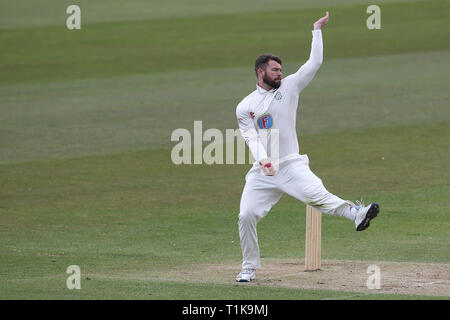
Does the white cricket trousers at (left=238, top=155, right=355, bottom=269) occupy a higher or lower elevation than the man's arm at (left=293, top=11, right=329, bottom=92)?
lower

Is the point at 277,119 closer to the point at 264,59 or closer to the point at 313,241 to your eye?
the point at 264,59

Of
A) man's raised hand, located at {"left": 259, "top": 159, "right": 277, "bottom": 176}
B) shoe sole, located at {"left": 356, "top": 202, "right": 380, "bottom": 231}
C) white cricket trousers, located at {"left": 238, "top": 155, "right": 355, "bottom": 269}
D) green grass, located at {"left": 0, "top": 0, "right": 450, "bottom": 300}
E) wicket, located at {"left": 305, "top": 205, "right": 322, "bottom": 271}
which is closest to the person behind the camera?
shoe sole, located at {"left": 356, "top": 202, "right": 380, "bottom": 231}

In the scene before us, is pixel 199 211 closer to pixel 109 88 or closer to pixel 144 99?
pixel 144 99

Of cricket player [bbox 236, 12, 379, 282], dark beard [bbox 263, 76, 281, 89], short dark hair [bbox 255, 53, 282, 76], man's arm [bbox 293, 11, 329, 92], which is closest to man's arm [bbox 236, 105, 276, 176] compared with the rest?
cricket player [bbox 236, 12, 379, 282]

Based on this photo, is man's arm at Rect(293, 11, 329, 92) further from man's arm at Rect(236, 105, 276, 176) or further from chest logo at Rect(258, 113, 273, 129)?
man's arm at Rect(236, 105, 276, 176)

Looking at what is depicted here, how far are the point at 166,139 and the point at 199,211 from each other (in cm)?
695

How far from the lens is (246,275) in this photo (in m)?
11.8

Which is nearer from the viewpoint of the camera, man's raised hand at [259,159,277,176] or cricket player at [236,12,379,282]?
man's raised hand at [259,159,277,176]

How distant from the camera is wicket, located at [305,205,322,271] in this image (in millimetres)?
12414

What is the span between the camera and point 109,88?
3123cm

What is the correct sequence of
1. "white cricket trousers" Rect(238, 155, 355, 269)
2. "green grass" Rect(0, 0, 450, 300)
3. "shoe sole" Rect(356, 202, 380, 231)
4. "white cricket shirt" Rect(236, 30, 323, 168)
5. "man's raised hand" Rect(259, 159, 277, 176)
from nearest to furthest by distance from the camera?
1. "shoe sole" Rect(356, 202, 380, 231)
2. "man's raised hand" Rect(259, 159, 277, 176)
3. "white cricket trousers" Rect(238, 155, 355, 269)
4. "white cricket shirt" Rect(236, 30, 323, 168)
5. "green grass" Rect(0, 0, 450, 300)

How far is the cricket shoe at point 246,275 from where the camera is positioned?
11.8 m

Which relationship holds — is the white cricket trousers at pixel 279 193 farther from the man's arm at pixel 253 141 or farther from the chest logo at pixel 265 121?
the chest logo at pixel 265 121

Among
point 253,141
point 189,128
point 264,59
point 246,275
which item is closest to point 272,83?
point 264,59
